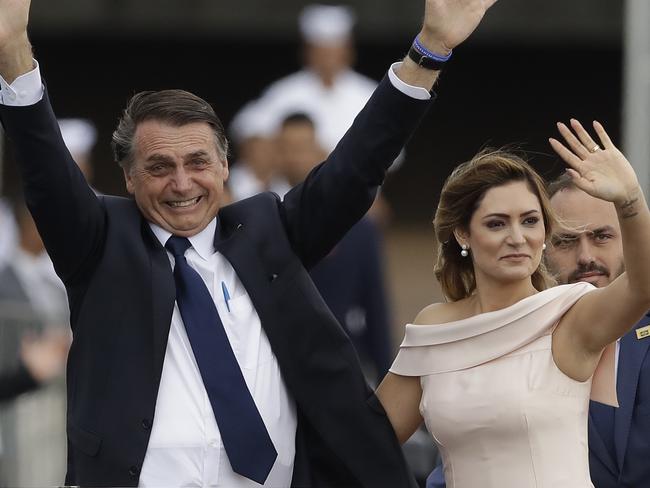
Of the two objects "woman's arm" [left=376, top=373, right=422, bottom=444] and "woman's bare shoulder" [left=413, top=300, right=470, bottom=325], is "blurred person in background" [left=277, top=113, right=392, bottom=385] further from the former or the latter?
"woman's arm" [left=376, top=373, right=422, bottom=444]

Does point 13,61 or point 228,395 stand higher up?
point 13,61

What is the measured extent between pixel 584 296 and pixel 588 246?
67 centimetres

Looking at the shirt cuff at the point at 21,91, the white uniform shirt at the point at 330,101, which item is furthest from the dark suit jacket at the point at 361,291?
the shirt cuff at the point at 21,91

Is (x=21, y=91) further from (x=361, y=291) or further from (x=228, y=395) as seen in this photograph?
(x=361, y=291)

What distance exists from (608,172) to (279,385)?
1034 millimetres

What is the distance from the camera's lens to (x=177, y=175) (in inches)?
177

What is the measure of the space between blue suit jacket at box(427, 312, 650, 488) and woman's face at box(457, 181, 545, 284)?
18.3 inches

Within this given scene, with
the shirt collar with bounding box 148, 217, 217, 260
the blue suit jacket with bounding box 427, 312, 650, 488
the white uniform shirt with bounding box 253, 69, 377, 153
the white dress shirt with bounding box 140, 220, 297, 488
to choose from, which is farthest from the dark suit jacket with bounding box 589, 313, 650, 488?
the white uniform shirt with bounding box 253, 69, 377, 153

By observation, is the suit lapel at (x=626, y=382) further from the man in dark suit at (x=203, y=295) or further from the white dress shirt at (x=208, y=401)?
the white dress shirt at (x=208, y=401)

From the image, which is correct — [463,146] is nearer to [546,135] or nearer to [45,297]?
[546,135]

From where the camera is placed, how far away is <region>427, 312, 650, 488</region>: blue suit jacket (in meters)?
4.71

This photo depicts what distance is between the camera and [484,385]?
14.7ft

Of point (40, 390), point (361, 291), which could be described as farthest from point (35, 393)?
point (361, 291)

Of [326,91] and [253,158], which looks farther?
[253,158]
